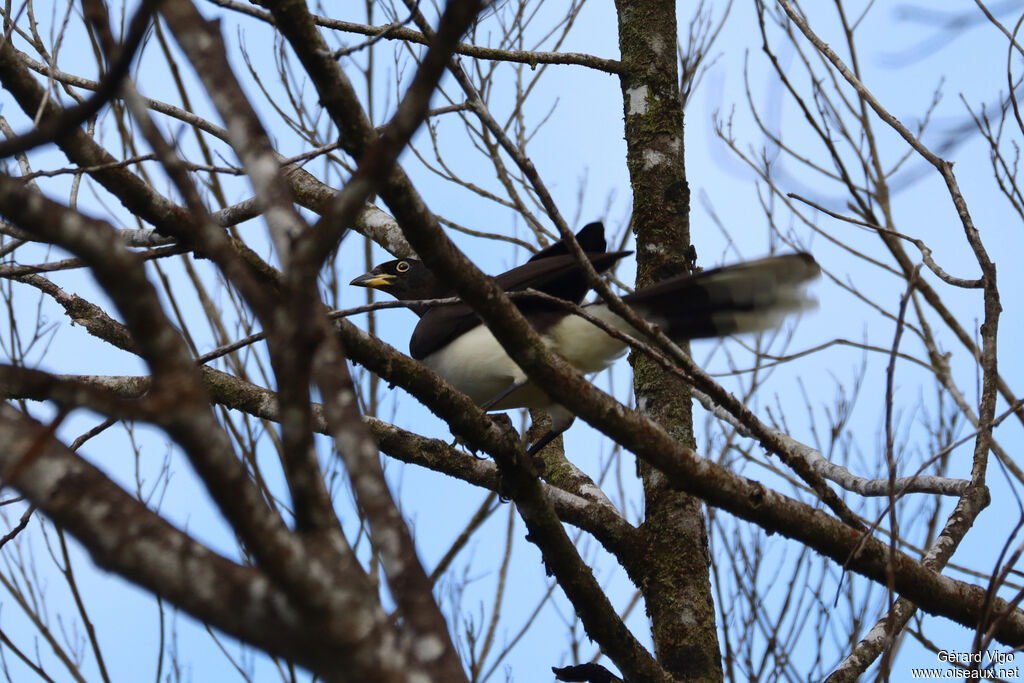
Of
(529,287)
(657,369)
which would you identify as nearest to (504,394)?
(529,287)

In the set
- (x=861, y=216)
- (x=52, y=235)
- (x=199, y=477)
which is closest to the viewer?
(x=199, y=477)

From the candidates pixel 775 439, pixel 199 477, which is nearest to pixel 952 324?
pixel 775 439

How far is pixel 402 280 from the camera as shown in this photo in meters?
6.07

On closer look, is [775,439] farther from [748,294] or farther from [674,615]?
[674,615]

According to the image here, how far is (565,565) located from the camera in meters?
3.14

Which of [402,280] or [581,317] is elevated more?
[402,280]

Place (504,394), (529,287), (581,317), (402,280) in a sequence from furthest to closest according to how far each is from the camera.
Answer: (402,280), (504,394), (529,287), (581,317)

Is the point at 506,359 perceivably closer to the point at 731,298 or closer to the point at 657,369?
the point at 657,369

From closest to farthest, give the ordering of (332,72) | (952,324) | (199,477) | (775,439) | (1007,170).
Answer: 1. (199,477)
2. (332,72)
3. (775,439)
4. (1007,170)
5. (952,324)

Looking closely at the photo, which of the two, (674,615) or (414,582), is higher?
(674,615)

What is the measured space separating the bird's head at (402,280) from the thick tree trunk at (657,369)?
1.84m

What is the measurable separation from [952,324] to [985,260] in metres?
0.57

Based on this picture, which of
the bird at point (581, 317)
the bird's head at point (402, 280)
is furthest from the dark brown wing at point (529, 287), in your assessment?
the bird's head at point (402, 280)

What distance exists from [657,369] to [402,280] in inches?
93.2
